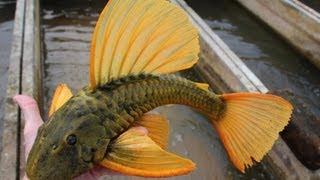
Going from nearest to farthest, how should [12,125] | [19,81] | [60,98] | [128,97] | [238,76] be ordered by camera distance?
1. [128,97]
2. [60,98]
3. [12,125]
4. [19,81]
5. [238,76]

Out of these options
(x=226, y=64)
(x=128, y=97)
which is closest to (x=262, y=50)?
(x=226, y=64)

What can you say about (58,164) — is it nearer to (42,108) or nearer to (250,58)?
(42,108)

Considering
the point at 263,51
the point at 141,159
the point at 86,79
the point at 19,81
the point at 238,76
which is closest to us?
the point at 141,159

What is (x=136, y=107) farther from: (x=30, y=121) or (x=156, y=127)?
(x=30, y=121)

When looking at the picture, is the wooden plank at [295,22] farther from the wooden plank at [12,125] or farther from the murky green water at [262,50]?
the wooden plank at [12,125]

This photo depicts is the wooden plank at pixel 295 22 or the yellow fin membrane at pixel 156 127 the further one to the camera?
the wooden plank at pixel 295 22

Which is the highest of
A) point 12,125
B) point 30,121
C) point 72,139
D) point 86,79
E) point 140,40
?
point 140,40

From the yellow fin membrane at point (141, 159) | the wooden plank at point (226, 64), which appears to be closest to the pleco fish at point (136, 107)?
the yellow fin membrane at point (141, 159)
